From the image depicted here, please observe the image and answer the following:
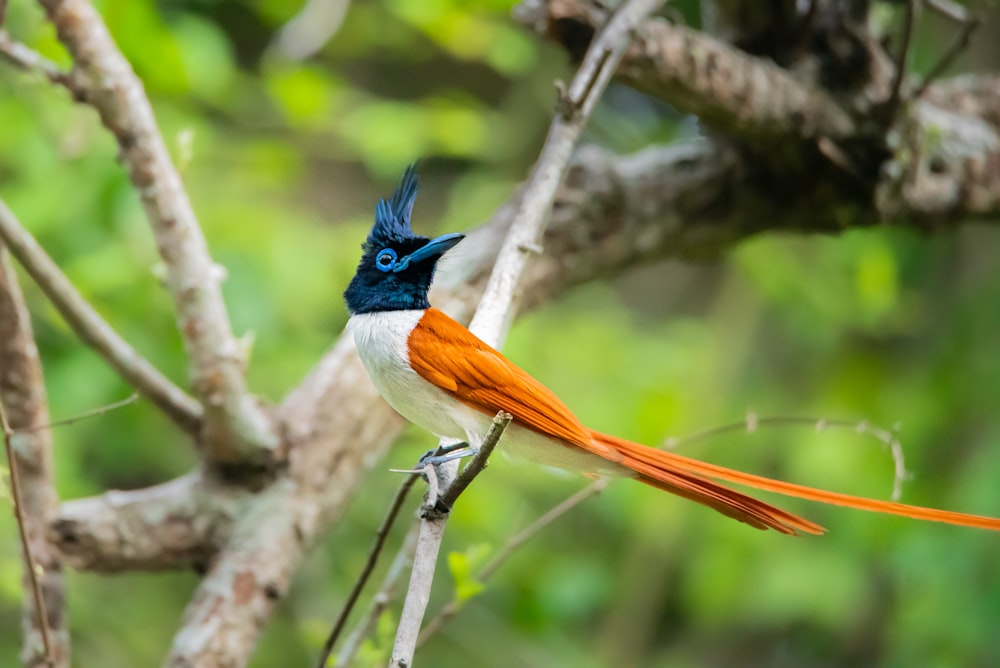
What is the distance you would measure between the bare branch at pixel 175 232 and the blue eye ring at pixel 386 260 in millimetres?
335

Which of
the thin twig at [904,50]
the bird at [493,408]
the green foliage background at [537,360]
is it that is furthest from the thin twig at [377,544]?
the thin twig at [904,50]

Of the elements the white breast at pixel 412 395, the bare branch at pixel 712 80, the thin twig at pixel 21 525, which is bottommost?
the thin twig at pixel 21 525

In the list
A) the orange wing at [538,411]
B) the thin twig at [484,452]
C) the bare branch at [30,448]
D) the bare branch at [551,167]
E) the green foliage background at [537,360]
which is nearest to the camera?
the thin twig at [484,452]

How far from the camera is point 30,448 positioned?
2080 mm

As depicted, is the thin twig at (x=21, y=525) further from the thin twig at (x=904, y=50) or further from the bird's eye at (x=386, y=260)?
the thin twig at (x=904, y=50)

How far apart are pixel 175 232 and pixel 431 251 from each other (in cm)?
53

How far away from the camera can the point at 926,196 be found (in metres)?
2.86

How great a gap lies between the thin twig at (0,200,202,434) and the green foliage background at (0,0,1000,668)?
353 millimetres

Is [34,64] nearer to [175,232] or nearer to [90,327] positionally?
[175,232]

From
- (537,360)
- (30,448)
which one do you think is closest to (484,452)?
(30,448)

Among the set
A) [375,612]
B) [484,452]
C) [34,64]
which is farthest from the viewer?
[34,64]

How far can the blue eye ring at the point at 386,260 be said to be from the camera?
208 cm

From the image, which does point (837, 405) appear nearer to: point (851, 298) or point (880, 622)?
point (851, 298)

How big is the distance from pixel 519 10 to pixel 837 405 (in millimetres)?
2698
